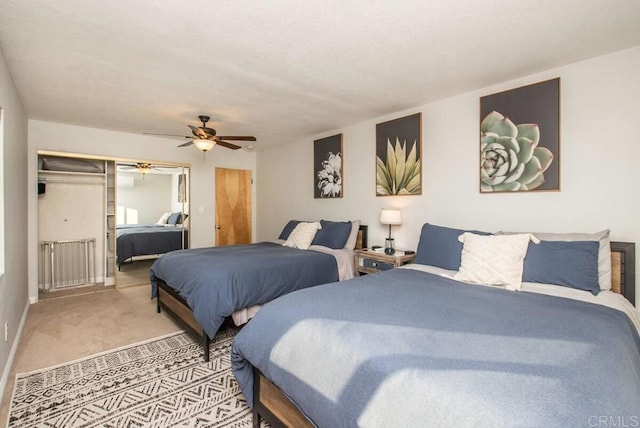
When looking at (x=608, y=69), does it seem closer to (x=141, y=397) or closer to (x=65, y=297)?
(x=141, y=397)

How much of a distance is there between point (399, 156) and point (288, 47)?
198 centimetres

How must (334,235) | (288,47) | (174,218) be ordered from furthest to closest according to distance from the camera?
(174,218) < (334,235) < (288,47)

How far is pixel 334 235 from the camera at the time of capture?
13.0 feet

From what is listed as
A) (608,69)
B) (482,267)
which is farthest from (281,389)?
(608,69)

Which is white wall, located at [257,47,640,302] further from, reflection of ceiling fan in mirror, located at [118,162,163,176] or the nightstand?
reflection of ceiling fan in mirror, located at [118,162,163,176]

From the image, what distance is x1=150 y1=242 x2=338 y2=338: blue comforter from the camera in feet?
8.25

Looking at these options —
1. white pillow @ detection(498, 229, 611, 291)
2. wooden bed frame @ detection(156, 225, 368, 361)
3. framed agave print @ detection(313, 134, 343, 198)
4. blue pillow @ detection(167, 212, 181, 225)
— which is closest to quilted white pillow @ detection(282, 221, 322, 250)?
framed agave print @ detection(313, 134, 343, 198)

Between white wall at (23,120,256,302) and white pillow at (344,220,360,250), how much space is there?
9.68 ft

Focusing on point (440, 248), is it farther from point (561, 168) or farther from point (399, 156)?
point (399, 156)

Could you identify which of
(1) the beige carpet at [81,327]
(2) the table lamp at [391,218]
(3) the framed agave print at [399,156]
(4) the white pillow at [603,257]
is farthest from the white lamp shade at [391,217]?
(1) the beige carpet at [81,327]

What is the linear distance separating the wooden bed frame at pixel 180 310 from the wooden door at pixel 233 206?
2275 millimetres

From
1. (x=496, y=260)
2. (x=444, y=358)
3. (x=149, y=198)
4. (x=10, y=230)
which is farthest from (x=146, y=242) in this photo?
(x=444, y=358)

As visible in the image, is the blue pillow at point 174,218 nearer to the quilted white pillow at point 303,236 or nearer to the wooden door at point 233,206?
the wooden door at point 233,206

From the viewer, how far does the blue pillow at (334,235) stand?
3.89m
